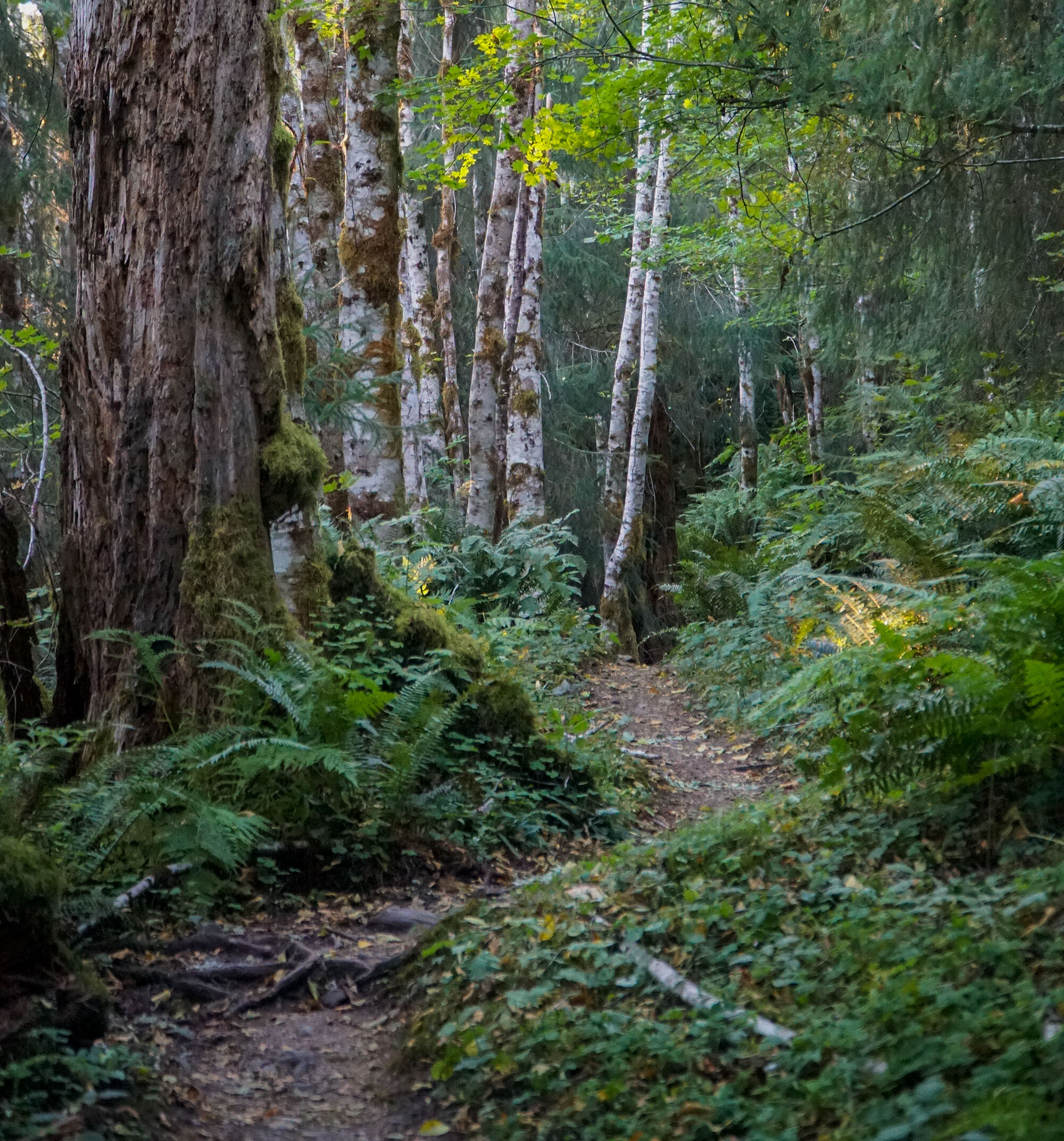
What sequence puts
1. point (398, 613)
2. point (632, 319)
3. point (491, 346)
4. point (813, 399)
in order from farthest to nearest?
point (813, 399) → point (632, 319) → point (491, 346) → point (398, 613)

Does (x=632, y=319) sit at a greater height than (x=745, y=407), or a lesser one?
greater

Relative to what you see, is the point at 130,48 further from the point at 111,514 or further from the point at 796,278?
the point at 796,278

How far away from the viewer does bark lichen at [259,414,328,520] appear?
5824 millimetres

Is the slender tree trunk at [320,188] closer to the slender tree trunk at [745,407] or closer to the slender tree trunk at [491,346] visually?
the slender tree trunk at [491,346]

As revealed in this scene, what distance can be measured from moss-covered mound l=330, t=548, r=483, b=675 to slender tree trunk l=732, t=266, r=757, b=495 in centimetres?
1291

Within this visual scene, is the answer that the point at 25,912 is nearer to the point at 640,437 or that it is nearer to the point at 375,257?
the point at 375,257

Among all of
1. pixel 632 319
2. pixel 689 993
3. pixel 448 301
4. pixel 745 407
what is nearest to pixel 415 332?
pixel 448 301

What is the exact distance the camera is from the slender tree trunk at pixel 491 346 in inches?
525

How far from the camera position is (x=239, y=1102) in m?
3.20

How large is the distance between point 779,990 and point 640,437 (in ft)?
41.0

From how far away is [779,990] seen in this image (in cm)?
303

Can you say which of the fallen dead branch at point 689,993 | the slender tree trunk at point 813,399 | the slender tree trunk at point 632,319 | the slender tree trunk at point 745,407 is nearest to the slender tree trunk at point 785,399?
the slender tree trunk at point 745,407

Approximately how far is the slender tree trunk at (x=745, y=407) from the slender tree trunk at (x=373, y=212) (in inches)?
420

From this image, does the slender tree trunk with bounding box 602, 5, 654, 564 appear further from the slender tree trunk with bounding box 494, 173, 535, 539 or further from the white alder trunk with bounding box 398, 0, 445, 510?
the white alder trunk with bounding box 398, 0, 445, 510
